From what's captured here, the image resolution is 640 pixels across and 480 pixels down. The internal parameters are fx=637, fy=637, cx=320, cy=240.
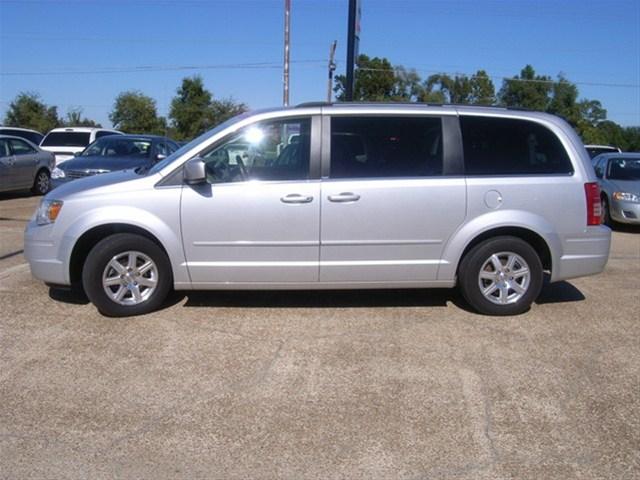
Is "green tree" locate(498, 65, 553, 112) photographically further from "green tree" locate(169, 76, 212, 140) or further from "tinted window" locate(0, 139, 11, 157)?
"tinted window" locate(0, 139, 11, 157)

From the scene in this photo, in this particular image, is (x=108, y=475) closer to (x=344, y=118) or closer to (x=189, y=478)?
(x=189, y=478)

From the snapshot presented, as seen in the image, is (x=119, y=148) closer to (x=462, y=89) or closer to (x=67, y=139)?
(x=67, y=139)

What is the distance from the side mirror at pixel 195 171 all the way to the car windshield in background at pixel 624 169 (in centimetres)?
969

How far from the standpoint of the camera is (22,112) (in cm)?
5316

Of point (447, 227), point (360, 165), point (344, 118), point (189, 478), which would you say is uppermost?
point (344, 118)

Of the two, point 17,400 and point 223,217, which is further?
point 223,217

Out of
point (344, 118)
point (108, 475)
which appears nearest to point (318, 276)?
point (344, 118)

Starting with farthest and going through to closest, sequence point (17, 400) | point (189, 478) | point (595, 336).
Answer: point (595, 336) → point (17, 400) → point (189, 478)

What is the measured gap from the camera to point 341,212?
5.40m

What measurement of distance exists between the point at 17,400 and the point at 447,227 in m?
3.56

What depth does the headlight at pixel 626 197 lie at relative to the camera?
37.5 ft

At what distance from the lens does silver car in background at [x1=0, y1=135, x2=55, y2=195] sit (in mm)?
14156

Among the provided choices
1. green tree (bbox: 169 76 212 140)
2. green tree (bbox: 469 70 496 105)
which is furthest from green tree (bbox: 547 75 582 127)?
green tree (bbox: 169 76 212 140)

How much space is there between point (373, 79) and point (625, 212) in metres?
30.2
